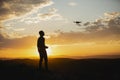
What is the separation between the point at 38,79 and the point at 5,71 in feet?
9.50

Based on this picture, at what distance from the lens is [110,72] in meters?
15.8

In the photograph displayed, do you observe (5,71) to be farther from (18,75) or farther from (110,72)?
(110,72)

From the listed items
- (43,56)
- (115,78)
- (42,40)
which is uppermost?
(42,40)

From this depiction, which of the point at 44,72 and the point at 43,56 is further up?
the point at 43,56

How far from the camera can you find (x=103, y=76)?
14.7 m

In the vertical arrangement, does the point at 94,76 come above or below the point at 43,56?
below

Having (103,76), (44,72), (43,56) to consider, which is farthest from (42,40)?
(103,76)

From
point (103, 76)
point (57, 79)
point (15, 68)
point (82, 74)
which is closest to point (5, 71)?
point (15, 68)

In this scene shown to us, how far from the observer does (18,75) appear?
14.1 meters

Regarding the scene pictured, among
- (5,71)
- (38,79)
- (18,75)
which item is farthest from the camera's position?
(5,71)

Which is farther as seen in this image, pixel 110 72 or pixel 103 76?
pixel 110 72

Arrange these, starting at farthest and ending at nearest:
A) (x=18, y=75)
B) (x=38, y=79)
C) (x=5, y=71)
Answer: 1. (x=5, y=71)
2. (x=18, y=75)
3. (x=38, y=79)

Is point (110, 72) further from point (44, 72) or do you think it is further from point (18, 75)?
point (18, 75)

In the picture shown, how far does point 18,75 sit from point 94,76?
434 centimetres
